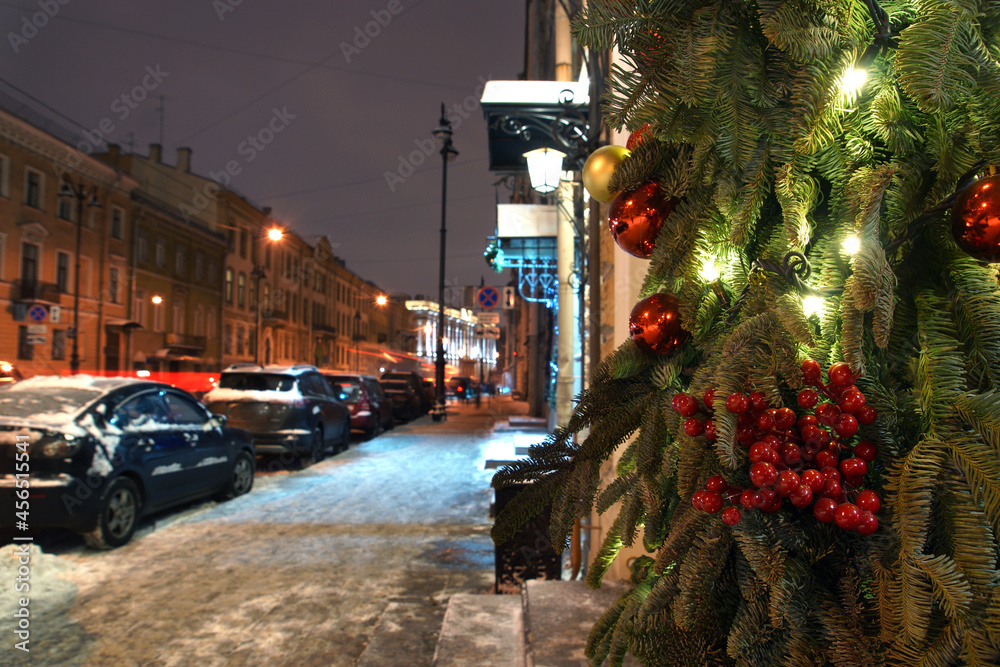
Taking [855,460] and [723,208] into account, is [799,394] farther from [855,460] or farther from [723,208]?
[723,208]

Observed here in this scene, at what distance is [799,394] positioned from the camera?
3.79 feet

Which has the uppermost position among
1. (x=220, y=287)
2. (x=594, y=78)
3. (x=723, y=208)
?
(x=220, y=287)

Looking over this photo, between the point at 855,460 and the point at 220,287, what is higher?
the point at 220,287

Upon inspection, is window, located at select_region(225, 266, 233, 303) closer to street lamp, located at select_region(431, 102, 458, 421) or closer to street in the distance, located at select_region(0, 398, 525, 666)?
street lamp, located at select_region(431, 102, 458, 421)

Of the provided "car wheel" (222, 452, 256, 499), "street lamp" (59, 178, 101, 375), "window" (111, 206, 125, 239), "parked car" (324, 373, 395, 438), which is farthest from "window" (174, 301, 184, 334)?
"car wheel" (222, 452, 256, 499)

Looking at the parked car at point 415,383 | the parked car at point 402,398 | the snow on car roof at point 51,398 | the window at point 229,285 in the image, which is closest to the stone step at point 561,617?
the snow on car roof at point 51,398

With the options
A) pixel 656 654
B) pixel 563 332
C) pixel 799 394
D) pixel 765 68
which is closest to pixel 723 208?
pixel 765 68

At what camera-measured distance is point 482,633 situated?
3.49 meters

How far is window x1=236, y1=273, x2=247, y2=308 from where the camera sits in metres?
47.9

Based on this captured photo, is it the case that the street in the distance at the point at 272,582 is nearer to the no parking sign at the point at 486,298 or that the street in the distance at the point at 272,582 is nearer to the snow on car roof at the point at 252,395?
the snow on car roof at the point at 252,395

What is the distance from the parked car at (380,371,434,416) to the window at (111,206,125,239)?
1919 centimetres

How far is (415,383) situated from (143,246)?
20852 mm

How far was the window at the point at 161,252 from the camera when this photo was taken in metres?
38.0

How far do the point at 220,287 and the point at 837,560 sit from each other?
48.5 metres
